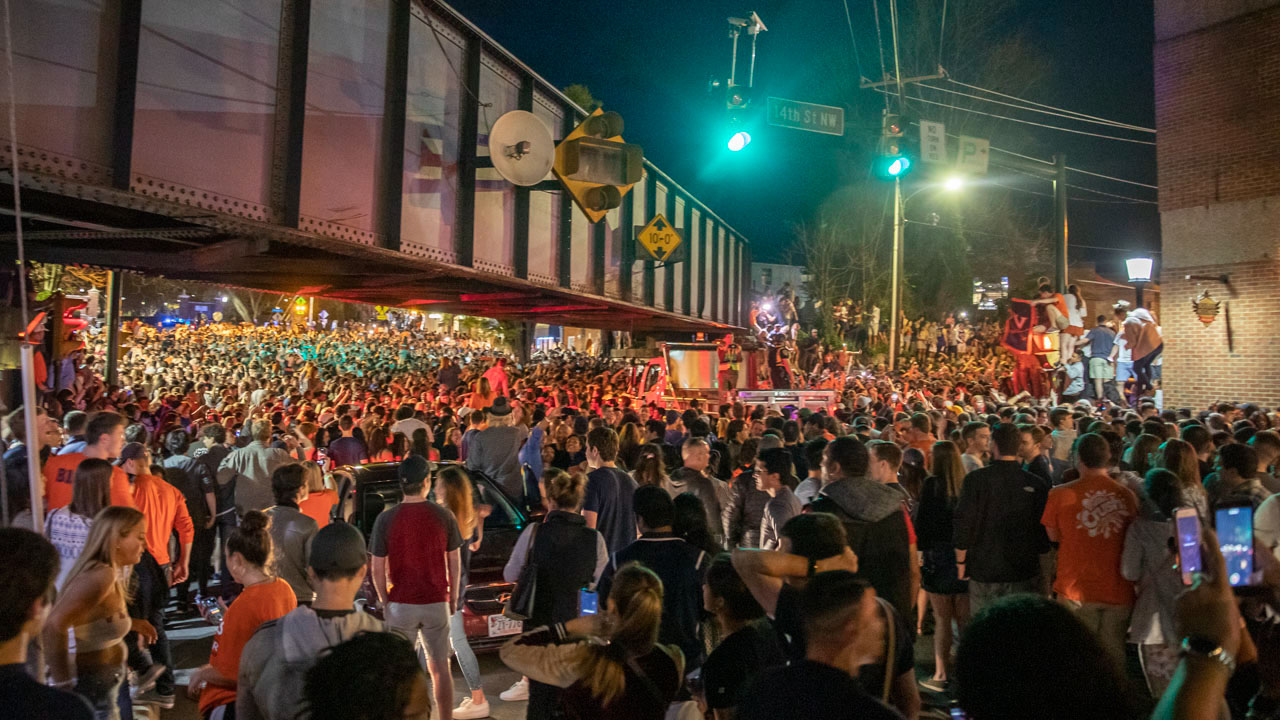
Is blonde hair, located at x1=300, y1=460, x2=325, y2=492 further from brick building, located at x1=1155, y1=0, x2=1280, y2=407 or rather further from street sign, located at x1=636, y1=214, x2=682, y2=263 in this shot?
brick building, located at x1=1155, y1=0, x2=1280, y2=407

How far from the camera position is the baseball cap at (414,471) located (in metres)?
4.89

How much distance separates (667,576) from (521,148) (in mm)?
7669

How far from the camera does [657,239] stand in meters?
16.7

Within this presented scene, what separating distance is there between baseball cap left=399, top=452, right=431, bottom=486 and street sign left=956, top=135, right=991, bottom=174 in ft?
53.3

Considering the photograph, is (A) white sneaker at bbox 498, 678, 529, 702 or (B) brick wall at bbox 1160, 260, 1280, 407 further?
(B) brick wall at bbox 1160, 260, 1280, 407

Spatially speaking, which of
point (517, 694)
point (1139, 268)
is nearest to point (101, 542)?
point (517, 694)

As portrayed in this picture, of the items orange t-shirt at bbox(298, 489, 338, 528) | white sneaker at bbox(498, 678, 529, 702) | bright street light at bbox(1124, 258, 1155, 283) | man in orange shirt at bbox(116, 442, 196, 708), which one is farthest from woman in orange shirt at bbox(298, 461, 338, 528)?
bright street light at bbox(1124, 258, 1155, 283)

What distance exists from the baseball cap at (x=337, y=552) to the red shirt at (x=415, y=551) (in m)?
1.60

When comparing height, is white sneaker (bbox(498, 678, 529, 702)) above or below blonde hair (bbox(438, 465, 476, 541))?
below

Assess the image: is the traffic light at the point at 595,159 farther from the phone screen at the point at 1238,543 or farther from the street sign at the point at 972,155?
the street sign at the point at 972,155

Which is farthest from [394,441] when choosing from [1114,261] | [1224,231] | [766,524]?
[1114,261]

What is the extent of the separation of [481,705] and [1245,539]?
4444 mm

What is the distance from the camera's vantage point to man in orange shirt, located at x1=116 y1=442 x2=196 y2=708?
5438mm

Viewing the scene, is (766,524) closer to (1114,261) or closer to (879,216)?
(879,216)
